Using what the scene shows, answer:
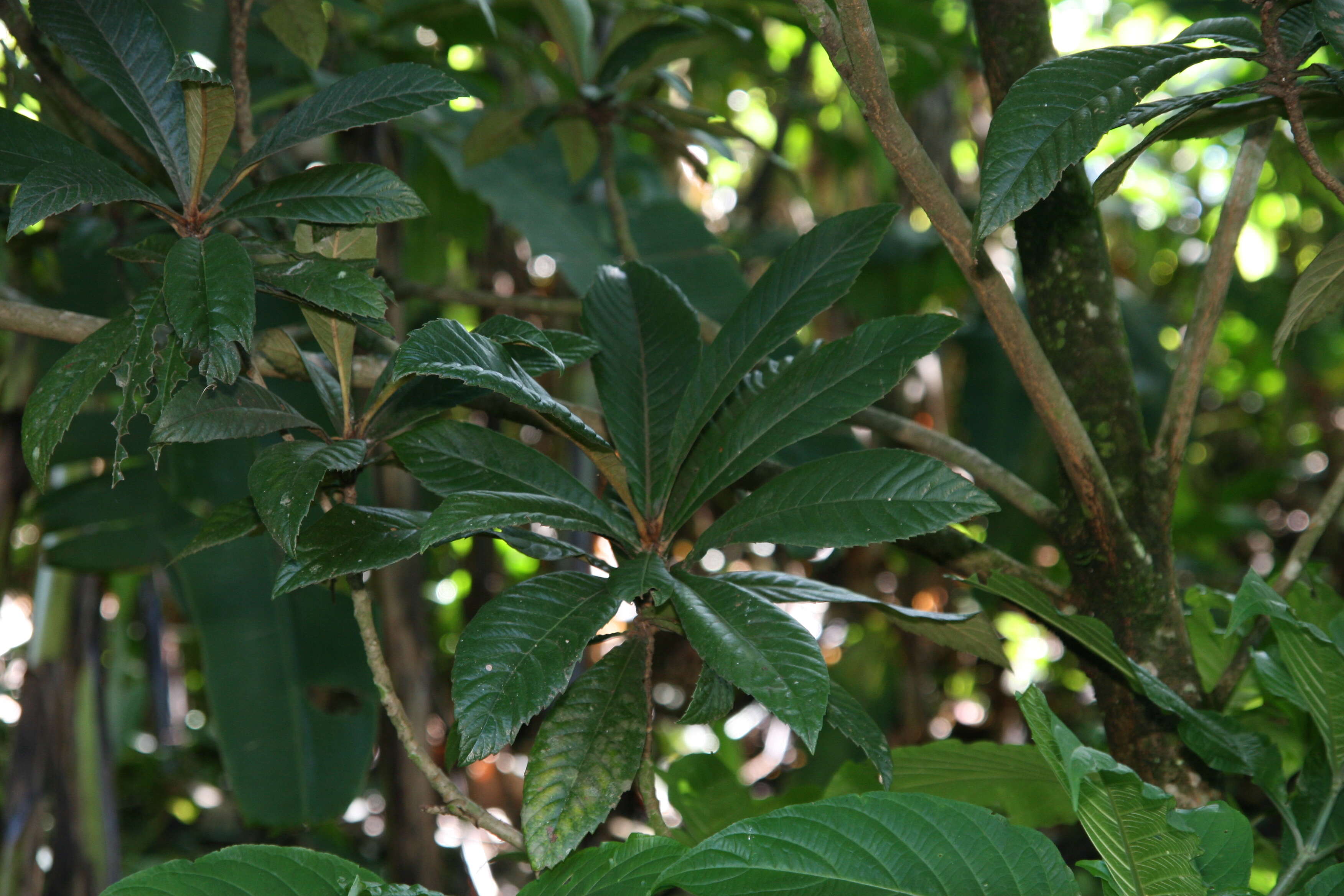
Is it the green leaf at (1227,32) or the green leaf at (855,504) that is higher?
the green leaf at (1227,32)

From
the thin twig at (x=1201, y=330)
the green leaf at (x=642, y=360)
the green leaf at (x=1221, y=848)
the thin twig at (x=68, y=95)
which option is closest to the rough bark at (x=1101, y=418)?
the thin twig at (x=1201, y=330)

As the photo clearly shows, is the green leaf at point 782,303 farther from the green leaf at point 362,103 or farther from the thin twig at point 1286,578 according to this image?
the thin twig at point 1286,578

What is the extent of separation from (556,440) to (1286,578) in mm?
1703

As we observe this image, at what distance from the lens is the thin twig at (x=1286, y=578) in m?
0.82

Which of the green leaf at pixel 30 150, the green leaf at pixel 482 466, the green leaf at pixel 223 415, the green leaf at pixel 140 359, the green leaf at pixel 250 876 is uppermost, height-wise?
the green leaf at pixel 30 150

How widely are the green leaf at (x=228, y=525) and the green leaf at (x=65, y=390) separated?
4.1 inches

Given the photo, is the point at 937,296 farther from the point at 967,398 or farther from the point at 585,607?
the point at 585,607

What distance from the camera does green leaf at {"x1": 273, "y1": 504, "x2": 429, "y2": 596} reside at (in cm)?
63

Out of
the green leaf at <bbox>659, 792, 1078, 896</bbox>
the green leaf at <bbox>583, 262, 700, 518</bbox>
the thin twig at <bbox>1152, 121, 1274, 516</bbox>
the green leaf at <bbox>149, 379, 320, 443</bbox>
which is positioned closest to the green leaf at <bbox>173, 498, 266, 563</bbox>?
the green leaf at <bbox>149, 379, 320, 443</bbox>

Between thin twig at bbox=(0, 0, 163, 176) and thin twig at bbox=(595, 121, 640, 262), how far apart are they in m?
0.52

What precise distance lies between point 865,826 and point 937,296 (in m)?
2.00

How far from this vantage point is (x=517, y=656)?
0.60 m

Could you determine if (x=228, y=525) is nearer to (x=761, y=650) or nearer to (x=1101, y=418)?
(x=761, y=650)

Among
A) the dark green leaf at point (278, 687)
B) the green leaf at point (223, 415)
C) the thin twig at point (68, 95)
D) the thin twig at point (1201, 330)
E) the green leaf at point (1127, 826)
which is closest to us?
the green leaf at point (1127, 826)
